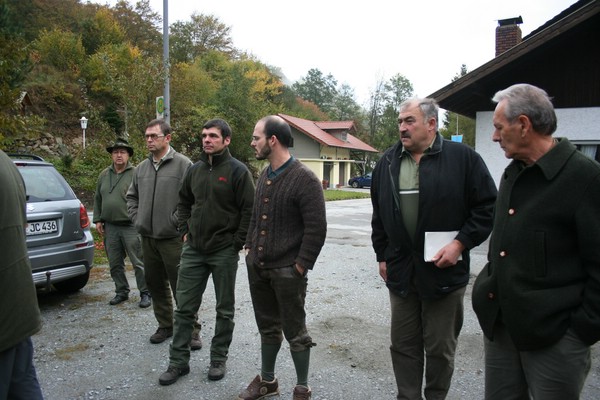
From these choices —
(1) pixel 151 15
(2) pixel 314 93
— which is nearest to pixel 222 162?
(1) pixel 151 15

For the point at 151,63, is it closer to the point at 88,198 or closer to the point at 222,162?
the point at 222,162

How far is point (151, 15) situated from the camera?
44375 mm

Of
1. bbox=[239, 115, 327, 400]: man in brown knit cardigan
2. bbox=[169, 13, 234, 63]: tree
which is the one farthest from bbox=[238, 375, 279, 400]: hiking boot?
bbox=[169, 13, 234, 63]: tree

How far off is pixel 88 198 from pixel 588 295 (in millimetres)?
18451

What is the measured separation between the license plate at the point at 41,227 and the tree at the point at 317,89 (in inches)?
2982

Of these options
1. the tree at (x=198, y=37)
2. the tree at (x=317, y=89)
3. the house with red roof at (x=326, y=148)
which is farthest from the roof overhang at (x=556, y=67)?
the tree at (x=317, y=89)

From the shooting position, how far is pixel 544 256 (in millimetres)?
1994

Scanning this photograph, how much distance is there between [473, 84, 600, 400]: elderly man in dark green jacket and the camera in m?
1.90

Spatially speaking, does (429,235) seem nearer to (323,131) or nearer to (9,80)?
(9,80)

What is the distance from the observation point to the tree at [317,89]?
262 feet

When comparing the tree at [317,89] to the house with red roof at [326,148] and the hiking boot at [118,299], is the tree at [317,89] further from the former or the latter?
the hiking boot at [118,299]

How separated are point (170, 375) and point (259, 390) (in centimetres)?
78

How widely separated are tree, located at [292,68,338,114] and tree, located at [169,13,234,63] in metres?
29.5

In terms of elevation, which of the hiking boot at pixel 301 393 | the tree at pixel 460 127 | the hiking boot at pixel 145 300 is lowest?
the hiking boot at pixel 301 393
